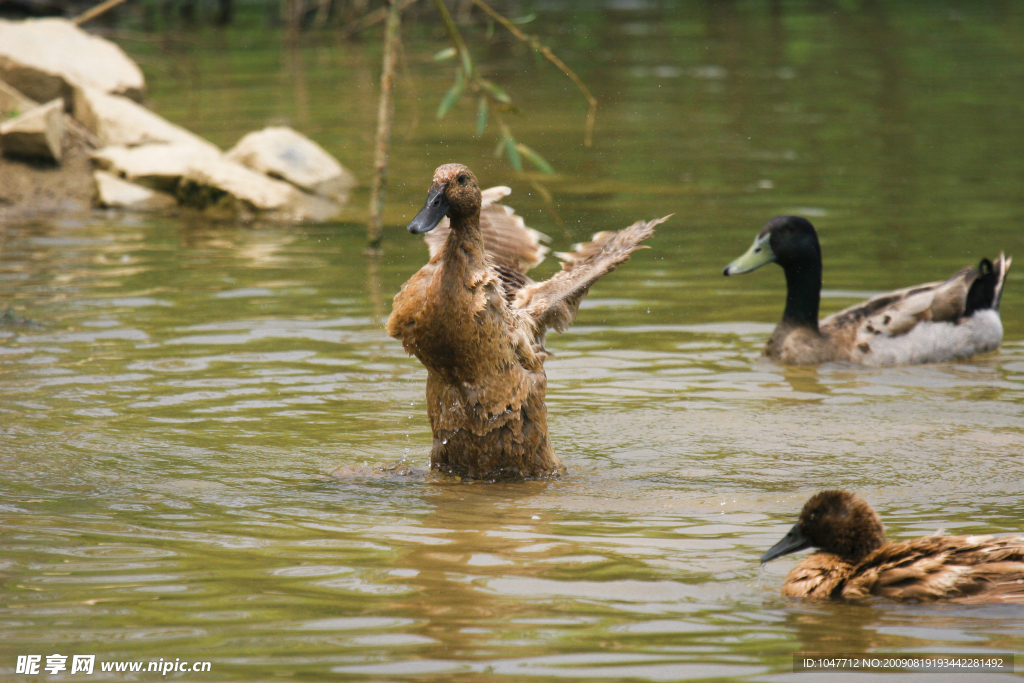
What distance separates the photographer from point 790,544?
5.17 metres

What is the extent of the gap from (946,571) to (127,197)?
40.8 feet

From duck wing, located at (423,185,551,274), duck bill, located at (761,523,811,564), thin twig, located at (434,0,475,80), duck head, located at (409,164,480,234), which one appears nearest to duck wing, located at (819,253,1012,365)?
duck wing, located at (423,185,551,274)

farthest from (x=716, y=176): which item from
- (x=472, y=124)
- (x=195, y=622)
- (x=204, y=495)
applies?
(x=195, y=622)

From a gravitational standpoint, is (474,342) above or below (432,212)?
below

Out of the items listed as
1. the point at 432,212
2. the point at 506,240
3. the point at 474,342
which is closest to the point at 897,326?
the point at 506,240

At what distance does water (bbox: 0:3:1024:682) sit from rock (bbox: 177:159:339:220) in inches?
30.6

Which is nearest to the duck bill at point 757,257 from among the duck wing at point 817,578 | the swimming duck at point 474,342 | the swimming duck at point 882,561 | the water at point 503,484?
the water at point 503,484

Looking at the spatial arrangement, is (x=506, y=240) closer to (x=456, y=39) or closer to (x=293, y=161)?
Result: (x=456, y=39)

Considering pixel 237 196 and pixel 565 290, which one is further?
pixel 237 196

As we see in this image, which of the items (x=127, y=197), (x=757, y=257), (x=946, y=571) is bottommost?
(x=946, y=571)

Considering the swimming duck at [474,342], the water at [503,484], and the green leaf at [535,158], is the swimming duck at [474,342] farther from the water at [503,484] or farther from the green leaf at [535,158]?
the green leaf at [535,158]

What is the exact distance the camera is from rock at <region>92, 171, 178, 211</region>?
1516 centimetres

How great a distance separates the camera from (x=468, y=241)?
653 centimetres

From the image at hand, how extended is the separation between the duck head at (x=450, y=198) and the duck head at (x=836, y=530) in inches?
90.0
